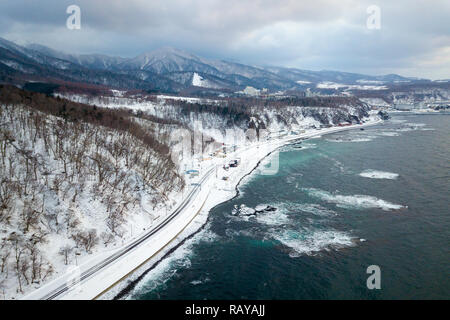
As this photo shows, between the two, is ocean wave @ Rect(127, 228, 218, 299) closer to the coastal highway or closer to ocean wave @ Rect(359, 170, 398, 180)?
the coastal highway

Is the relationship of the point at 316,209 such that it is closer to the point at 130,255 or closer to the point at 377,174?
the point at 377,174

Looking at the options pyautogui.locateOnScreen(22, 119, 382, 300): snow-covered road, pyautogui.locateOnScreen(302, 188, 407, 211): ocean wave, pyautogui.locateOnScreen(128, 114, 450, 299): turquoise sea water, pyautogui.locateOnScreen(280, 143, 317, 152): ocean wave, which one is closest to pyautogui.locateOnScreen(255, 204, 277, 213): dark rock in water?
pyautogui.locateOnScreen(128, 114, 450, 299): turquoise sea water

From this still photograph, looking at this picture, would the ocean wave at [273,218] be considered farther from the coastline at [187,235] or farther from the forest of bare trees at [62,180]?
the forest of bare trees at [62,180]

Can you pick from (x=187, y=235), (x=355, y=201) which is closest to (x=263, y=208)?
(x=187, y=235)
